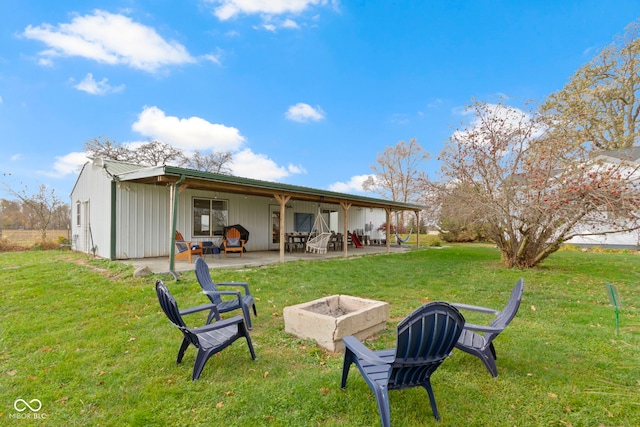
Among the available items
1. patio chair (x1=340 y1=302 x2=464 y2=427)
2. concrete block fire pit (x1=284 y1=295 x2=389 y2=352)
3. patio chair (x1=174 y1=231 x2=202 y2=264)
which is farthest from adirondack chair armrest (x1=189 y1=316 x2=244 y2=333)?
patio chair (x1=174 y1=231 x2=202 y2=264)

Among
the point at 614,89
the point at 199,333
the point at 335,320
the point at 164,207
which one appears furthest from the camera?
the point at 614,89

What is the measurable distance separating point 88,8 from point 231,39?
4252 mm

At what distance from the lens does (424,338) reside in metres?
1.82

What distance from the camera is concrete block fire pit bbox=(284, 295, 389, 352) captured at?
10.1ft

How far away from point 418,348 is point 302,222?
39.1 ft

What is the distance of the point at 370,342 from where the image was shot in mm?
3275

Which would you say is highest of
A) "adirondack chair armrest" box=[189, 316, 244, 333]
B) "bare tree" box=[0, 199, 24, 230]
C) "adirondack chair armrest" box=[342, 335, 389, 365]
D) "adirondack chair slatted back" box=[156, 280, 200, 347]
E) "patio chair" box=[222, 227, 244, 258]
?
"bare tree" box=[0, 199, 24, 230]

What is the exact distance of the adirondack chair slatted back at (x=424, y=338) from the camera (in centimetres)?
180

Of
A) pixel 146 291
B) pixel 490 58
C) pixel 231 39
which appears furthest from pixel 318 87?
pixel 146 291

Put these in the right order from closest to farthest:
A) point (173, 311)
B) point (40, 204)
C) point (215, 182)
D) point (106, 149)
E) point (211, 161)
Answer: point (173, 311) → point (215, 182) → point (40, 204) → point (106, 149) → point (211, 161)

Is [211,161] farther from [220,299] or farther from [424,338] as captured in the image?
[424,338]

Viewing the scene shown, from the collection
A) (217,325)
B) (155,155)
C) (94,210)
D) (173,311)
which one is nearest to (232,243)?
(94,210)

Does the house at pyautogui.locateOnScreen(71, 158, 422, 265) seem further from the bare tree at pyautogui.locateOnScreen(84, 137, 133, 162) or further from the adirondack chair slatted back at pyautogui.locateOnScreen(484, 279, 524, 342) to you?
the bare tree at pyautogui.locateOnScreen(84, 137, 133, 162)

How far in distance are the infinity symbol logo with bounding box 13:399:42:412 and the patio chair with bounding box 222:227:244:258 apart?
6938 mm
